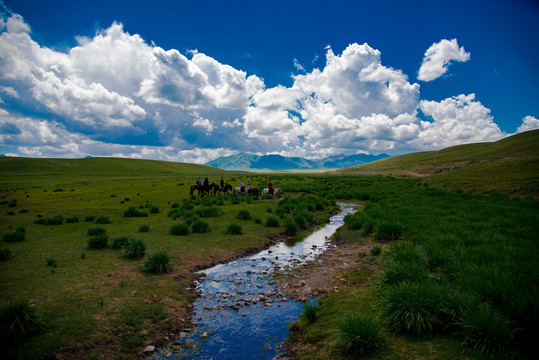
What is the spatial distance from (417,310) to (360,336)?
1603 millimetres

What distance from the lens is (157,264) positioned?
1153 centimetres

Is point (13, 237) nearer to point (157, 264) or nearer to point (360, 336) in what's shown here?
point (157, 264)

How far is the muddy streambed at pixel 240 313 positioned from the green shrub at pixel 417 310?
10.0 feet

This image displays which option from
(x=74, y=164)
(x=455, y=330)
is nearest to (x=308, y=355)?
(x=455, y=330)

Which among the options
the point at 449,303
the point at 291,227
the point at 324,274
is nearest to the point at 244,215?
the point at 291,227

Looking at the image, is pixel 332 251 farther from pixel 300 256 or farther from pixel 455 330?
pixel 455 330

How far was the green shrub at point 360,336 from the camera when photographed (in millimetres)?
5727

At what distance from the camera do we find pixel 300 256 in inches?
573

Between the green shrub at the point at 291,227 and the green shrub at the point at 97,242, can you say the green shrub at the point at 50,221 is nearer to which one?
the green shrub at the point at 97,242

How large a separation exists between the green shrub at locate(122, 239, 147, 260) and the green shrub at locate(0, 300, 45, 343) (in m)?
5.89

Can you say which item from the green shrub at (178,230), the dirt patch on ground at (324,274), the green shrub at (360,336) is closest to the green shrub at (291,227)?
the dirt patch on ground at (324,274)

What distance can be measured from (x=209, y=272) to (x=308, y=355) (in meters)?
7.31

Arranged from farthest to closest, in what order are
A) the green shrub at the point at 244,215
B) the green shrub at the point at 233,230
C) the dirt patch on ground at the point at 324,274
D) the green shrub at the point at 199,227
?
the green shrub at the point at 244,215 < the green shrub at the point at 199,227 < the green shrub at the point at 233,230 < the dirt patch on ground at the point at 324,274

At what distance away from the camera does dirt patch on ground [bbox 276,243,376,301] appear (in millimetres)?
10156
